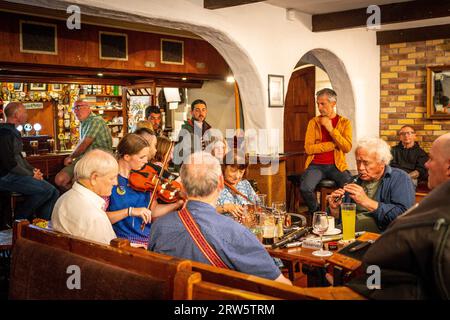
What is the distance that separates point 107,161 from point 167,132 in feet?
23.2

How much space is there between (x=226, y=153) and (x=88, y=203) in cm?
158

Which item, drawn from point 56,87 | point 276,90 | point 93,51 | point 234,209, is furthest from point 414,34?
point 56,87

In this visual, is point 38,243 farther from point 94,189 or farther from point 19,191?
point 19,191

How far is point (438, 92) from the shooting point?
23.9ft

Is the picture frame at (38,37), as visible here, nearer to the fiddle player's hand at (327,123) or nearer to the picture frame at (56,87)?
the fiddle player's hand at (327,123)

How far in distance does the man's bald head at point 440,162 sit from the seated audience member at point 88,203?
1.59 m

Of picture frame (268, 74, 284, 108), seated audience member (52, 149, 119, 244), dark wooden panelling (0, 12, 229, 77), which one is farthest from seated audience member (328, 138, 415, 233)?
dark wooden panelling (0, 12, 229, 77)

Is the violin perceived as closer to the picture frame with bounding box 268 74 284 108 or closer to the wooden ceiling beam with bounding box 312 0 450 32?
the picture frame with bounding box 268 74 284 108

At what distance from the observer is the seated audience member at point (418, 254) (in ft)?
4.02

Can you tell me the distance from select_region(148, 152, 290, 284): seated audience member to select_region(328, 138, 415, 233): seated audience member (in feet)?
4.00

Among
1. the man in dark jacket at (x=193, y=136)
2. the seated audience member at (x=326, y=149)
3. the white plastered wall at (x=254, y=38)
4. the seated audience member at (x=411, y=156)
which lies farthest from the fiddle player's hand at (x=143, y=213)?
the seated audience member at (x=411, y=156)

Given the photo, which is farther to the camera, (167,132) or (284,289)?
(167,132)

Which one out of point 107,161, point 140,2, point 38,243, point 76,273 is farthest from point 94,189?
point 140,2

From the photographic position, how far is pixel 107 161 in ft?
8.62
